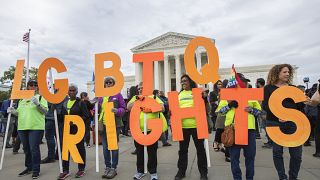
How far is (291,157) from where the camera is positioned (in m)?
4.05

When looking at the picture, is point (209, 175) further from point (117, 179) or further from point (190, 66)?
point (190, 66)

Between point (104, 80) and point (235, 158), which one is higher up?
point (104, 80)

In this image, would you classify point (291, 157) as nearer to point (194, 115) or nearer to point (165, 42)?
point (194, 115)


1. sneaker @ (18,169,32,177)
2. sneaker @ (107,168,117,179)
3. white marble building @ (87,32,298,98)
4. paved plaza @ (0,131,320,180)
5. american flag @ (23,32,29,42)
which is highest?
white marble building @ (87,32,298,98)

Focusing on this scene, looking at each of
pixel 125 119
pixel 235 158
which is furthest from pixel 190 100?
pixel 125 119

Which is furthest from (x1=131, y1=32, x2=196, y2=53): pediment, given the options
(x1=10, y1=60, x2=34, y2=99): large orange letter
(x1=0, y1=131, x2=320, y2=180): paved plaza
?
(x1=10, y1=60, x2=34, y2=99): large orange letter

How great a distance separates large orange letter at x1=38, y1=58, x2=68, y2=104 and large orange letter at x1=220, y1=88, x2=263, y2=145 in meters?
3.18

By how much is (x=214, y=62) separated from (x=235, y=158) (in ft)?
5.41

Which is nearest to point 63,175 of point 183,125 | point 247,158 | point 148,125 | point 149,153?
point 149,153

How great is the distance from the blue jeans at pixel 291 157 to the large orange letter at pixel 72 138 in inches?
137

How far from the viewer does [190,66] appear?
4652mm

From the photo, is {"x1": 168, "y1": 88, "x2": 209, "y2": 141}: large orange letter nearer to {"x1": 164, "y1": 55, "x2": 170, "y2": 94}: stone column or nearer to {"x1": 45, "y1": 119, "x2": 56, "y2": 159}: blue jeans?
{"x1": 45, "y1": 119, "x2": 56, "y2": 159}: blue jeans

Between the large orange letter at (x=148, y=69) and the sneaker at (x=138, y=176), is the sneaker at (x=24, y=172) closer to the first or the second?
the sneaker at (x=138, y=176)

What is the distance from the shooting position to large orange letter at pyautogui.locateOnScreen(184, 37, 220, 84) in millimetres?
4570
